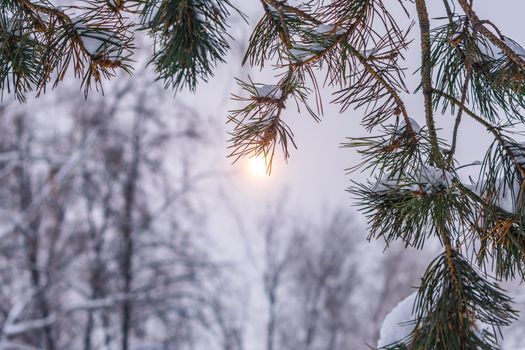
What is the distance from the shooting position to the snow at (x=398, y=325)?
1.23m

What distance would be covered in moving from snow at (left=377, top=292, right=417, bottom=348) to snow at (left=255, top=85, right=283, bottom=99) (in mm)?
530

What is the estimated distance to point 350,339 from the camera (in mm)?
16859

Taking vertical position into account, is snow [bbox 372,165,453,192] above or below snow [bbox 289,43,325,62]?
below

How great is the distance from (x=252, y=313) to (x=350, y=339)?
14.8ft

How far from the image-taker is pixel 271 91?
1329 millimetres

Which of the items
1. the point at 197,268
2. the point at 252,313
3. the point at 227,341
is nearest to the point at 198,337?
the point at 227,341

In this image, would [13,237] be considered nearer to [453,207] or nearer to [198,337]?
[198,337]

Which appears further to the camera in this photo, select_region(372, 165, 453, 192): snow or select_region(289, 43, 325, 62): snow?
select_region(289, 43, 325, 62): snow

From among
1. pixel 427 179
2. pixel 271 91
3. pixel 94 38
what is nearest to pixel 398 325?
pixel 427 179

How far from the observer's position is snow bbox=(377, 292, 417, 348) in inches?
48.6

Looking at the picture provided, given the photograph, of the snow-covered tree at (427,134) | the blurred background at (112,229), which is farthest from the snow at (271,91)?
the blurred background at (112,229)

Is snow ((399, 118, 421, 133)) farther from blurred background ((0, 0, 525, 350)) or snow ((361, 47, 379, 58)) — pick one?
blurred background ((0, 0, 525, 350))

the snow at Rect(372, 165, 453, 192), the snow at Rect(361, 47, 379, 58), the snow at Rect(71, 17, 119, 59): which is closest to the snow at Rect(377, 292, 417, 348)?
the snow at Rect(372, 165, 453, 192)

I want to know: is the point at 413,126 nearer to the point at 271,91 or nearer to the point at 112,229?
the point at 271,91
